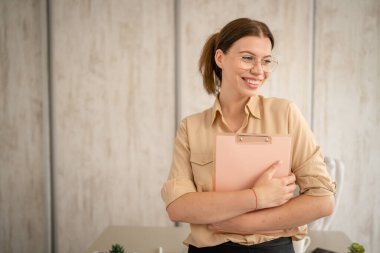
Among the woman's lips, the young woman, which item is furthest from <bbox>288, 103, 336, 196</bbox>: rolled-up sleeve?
the woman's lips

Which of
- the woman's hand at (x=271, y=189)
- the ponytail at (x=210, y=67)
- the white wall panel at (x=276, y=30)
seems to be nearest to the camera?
the woman's hand at (x=271, y=189)

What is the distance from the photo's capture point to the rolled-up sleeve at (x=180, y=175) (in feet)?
3.54

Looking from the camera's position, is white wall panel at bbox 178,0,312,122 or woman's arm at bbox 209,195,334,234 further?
white wall panel at bbox 178,0,312,122

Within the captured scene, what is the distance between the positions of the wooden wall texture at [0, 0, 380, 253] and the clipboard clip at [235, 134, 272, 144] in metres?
1.98

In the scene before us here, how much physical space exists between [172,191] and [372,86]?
2508 millimetres

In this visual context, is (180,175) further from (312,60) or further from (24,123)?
(24,123)

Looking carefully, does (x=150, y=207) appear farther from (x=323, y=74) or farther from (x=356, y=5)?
(x=356, y=5)

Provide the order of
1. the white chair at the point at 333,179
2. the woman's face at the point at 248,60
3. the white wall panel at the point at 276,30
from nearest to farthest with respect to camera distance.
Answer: the woman's face at the point at 248,60 → the white chair at the point at 333,179 → the white wall panel at the point at 276,30

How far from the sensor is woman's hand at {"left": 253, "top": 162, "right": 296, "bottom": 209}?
97 cm

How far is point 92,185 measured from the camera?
305cm

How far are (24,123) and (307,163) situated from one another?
2704 mm

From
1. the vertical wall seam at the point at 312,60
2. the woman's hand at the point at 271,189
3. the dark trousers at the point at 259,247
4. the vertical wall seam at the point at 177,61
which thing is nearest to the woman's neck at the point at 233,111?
the woman's hand at the point at 271,189

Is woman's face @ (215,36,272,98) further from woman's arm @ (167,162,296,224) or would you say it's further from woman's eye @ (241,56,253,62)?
woman's arm @ (167,162,296,224)

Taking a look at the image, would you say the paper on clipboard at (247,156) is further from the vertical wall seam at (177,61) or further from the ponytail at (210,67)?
the vertical wall seam at (177,61)
